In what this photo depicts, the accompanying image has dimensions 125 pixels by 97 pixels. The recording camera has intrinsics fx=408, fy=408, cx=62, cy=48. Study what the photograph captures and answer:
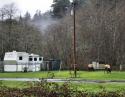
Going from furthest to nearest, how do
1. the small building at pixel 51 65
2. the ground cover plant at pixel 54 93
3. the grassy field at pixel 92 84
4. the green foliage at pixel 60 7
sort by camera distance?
the green foliage at pixel 60 7 → the small building at pixel 51 65 → the grassy field at pixel 92 84 → the ground cover plant at pixel 54 93

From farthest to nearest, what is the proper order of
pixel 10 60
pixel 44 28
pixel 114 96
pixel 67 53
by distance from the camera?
1. pixel 44 28
2. pixel 67 53
3. pixel 10 60
4. pixel 114 96

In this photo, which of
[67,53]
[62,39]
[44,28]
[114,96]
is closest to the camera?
[114,96]

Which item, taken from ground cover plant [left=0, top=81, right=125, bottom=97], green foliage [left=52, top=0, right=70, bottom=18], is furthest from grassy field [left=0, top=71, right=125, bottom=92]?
green foliage [left=52, top=0, right=70, bottom=18]

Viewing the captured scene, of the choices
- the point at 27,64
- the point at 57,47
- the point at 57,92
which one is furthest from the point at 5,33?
the point at 57,92

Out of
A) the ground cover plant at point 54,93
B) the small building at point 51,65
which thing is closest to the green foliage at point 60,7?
the small building at point 51,65

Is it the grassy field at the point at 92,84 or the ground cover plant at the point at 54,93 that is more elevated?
the ground cover plant at the point at 54,93

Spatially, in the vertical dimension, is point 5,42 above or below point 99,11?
below

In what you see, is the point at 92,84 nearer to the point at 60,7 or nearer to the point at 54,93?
the point at 54,93

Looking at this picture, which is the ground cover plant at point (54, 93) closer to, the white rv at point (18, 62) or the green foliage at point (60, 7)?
the white rv at point (18, 62)

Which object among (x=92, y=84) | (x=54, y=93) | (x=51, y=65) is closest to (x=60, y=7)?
(x=51, y=65)

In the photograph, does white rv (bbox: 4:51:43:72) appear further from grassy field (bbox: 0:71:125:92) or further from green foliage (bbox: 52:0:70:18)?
green foliage (bbox: 52:0:70:18)

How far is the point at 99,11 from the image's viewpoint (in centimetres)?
10581

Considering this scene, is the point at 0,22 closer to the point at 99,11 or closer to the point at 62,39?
the point at 62,39

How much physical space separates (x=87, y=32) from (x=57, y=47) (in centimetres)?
843
